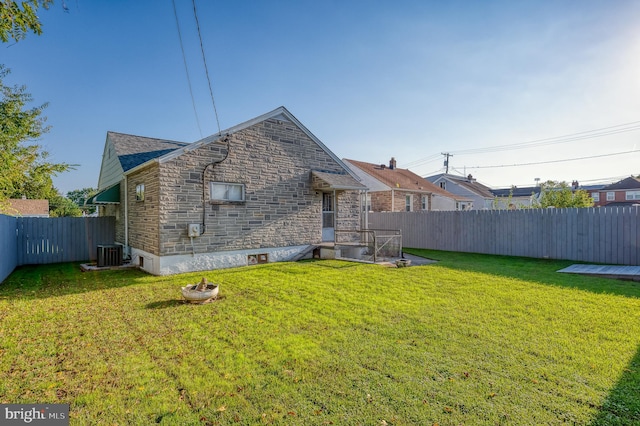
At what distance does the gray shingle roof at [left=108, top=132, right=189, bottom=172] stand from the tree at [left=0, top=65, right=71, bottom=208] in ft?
6.73


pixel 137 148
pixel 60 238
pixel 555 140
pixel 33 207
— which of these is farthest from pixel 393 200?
pixel 33 207

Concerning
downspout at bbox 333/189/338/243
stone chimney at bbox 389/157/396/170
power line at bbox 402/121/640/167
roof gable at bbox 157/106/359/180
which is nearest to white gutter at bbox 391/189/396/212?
stone chimney at bbox 389/157/396/170

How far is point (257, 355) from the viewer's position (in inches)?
163

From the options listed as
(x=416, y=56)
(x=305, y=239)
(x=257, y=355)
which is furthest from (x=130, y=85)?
(x=257, y=355)

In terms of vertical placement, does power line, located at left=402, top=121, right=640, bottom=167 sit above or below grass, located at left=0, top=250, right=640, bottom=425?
above

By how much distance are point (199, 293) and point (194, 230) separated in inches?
164

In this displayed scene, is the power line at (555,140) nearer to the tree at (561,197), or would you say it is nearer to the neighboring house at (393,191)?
the tree at (561,197)

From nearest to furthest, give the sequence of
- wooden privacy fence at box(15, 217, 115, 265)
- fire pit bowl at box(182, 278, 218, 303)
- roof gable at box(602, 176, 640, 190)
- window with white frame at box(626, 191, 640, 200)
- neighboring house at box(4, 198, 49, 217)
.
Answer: fire pit bowl at box(182, 278, 218, 303) < wooden privacy fence at box(15, 217, 115, 265) < neighboring house at box(4, 198, 49, 217) < roof gable at box(602, 176, 640, 190) < window with white frame at box(626, 191, 640, 200)

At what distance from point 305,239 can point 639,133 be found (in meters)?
35.5

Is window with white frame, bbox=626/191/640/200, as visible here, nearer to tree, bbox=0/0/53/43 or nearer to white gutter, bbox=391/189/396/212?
white gutter, bbox=391/189/396/212

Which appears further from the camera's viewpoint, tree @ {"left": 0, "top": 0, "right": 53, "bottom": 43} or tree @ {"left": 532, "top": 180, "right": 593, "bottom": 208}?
tree @ {"left": 532, "top": 180, "right": 593, "bottom": 208}

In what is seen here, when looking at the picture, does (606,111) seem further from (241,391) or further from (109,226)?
(109,226)

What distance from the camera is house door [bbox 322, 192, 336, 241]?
14109 mm

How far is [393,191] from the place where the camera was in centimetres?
2419
